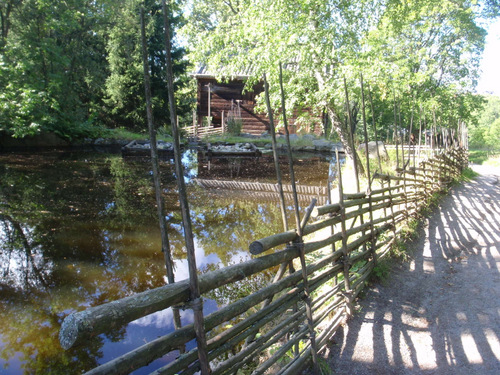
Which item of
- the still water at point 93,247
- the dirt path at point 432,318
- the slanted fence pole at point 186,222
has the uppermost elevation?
the slanted fence pole at point 186,222

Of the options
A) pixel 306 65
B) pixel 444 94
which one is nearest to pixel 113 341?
pixel 306 65

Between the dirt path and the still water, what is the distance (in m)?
1.62

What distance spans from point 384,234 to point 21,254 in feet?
17.6

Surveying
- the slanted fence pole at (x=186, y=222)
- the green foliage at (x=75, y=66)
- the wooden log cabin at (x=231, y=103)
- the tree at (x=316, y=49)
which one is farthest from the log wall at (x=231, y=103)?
the slanted fence pole at (x=186, y=222)

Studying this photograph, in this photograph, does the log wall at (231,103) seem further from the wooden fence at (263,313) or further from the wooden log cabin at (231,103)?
the wooden fence at (263,313)

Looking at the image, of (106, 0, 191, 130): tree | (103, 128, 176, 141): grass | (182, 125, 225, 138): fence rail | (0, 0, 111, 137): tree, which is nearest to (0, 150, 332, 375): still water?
(0, 0, 111, 137): tree

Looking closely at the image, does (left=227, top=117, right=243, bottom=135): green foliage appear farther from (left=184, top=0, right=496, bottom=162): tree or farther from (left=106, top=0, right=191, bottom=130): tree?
(left=184, top=0, right=496, bottom=162): tree

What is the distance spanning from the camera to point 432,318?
11.3ft

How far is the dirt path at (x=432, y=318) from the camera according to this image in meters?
2.78

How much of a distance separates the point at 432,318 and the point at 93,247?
15.8 feet

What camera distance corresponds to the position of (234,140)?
2048 centimetres

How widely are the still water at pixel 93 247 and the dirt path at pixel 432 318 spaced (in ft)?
5.30

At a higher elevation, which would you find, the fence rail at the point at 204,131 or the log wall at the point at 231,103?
the log wall at the point at 231,103

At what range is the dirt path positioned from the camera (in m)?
2.78
